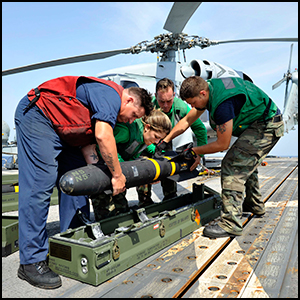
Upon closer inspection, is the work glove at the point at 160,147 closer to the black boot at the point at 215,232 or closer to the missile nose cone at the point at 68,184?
the black boot at the point at 215,232

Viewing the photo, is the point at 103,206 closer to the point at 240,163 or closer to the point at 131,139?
the point at 131,139

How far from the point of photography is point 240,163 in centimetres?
322

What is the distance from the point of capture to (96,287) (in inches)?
80.6

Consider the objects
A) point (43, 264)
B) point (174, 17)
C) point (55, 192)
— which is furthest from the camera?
point (174, 17)

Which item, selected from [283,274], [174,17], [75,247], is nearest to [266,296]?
[283,274]

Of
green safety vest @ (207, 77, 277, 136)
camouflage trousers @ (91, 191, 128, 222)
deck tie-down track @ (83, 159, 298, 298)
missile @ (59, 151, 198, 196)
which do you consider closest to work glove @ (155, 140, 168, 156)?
missile @ (59, 151, 198, 196)

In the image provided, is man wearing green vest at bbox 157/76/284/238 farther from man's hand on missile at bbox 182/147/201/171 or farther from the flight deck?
the flight deck

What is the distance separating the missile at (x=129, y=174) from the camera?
228 cm

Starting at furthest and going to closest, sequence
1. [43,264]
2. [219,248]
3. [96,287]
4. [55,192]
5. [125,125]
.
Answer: [55,192] < [125,125] < [219,248] < [43,264] < [96,287]

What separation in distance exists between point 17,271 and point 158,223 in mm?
Answer: 1337

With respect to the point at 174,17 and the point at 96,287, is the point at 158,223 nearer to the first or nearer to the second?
the point at 96,287

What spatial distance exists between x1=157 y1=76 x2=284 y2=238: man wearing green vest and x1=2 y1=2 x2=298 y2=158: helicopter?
16.7 ft

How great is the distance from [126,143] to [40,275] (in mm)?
1583

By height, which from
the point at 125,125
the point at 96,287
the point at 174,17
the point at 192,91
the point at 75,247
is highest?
the point at 174,17
